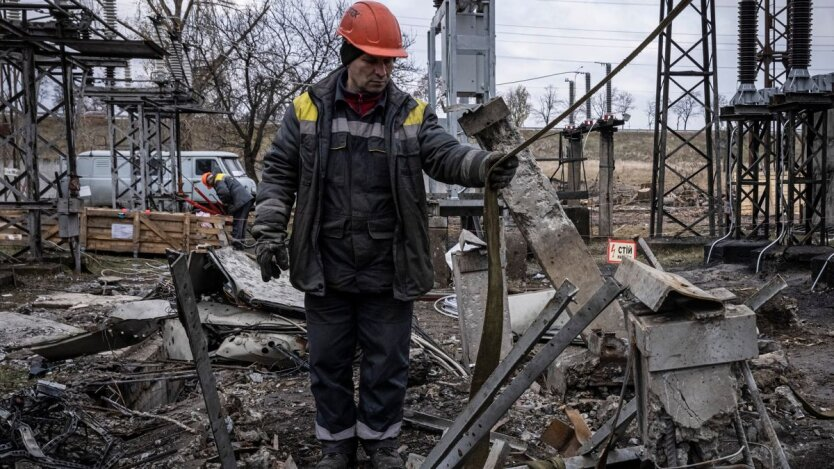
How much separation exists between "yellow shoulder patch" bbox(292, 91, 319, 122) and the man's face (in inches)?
8.1

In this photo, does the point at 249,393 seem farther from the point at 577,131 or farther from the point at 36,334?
the point at 577,131

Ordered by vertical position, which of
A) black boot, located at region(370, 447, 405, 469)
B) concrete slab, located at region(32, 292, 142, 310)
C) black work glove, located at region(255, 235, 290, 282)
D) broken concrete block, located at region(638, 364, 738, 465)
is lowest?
concrete slab, located at region(32, 292, 142, 310)

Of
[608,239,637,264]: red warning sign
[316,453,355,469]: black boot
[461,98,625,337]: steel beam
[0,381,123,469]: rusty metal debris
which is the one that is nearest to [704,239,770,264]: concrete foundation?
[608,239,637,264]: red warning sign

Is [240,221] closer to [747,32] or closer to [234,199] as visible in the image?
[234,199]

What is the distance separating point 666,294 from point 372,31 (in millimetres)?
1595

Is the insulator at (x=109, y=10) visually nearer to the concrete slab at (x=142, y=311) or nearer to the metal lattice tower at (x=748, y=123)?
the concrete slab at (x=142, y=311)

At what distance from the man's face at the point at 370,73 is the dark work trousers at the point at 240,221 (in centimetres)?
1208

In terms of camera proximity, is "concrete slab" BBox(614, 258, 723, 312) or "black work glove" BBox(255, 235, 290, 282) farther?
"black work glove" BBox(255, 235, 290, 282)

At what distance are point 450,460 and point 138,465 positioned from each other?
1906 millimetres

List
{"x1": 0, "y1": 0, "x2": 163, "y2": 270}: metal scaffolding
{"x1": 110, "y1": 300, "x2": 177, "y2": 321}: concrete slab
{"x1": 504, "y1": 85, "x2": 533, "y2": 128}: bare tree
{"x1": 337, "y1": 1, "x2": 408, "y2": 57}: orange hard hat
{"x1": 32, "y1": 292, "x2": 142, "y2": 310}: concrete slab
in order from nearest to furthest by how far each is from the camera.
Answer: {"x1": 337, "y1": 1, "x2": 408, "y2": 57}: orange hard hat < {"x1": 110, "y1": 300, "x2": 177, "y2": 321}: concrete slab < {"x1": 32, "y1": 292, "x2": 142, "y2": 310}: concrete slab < {"x1": 0, "y1": 0, "x2": 163, "y2": 270}: metal scaffolding < {"x1": 504, "y1": 85, "x2": 533, "y2": 128}: bare tree

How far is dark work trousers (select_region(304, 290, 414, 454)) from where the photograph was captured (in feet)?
10.6

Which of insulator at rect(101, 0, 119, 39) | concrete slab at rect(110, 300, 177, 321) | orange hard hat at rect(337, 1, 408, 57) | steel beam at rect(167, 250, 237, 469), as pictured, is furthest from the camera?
insulator at rect(101, 0, 119, 39)

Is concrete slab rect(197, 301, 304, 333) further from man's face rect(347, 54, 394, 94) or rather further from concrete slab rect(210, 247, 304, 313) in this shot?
man's face rect(347, 54, 394, 94)

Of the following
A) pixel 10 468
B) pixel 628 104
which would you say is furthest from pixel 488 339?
pixel 628 104
